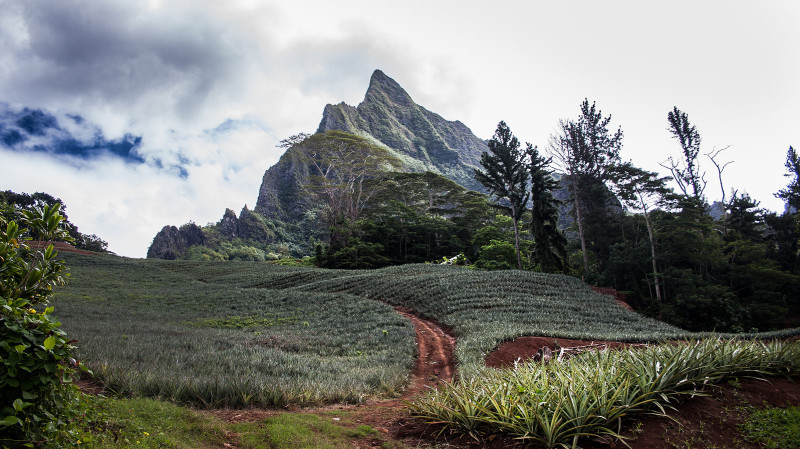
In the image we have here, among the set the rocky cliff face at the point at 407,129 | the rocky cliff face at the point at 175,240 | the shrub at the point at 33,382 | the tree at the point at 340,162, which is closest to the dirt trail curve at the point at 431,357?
the shrub at the point at 33,382

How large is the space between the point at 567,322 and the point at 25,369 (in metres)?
15.2

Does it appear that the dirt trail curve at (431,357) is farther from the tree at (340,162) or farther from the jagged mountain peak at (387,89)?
the jagged mountain peak at (387,89)

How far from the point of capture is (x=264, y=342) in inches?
413

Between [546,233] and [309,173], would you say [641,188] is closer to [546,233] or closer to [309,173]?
[546,233]

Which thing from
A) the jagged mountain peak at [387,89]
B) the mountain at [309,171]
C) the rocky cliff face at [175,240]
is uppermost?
the jagged mountain peak at [387,89]

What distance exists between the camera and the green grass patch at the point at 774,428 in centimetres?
324

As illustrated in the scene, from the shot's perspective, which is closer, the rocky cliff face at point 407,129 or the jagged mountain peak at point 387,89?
the rocky cliff face at point 407,129

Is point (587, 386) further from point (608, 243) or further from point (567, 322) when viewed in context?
point (608, 243)

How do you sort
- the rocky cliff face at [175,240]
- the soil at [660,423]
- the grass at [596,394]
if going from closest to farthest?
the soil at [660,423], the grass at [596,394], the rocky cliff face at [175,240]

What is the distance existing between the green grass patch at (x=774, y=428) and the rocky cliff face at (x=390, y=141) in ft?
241

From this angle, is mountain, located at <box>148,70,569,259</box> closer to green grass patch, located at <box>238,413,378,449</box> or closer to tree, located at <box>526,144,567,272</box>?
tree, located at <box>526,144,567,272</box>

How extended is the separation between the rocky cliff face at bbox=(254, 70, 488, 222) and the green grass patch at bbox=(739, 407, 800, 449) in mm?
73568

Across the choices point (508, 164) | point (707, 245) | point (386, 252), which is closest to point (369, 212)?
point (386, 252)

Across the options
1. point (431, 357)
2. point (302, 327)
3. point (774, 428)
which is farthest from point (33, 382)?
point (302, 327)
